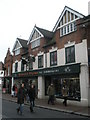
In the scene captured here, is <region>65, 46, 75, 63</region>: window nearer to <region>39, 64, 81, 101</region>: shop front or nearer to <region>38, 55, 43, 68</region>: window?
<region>39, 64, 81, 101</region>: shop front

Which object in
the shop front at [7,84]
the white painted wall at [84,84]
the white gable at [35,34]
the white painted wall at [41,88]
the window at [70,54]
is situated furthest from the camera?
the shop front at [7,84]

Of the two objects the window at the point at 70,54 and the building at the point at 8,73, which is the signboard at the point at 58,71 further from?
the building at the point at 8,73

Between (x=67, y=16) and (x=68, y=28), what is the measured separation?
136 cm

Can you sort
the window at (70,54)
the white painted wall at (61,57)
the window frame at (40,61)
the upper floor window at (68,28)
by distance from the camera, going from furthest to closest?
1. the window frame at (40,61)
2. the white painted wall at (61,57)
3. the upper floor window at (68,28)
4. the window at (70,54)

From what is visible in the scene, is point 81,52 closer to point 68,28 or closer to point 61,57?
point 61,57

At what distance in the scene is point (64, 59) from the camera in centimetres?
1770

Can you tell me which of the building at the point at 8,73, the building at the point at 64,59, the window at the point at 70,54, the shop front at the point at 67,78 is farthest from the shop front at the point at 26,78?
the window at the point at 70,54

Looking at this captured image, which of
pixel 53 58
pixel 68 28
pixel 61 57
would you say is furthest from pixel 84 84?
pixel 68 28

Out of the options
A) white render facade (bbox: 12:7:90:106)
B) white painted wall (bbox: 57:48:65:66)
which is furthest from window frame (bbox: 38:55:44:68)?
white painted wall (bbox: 57:48:65:66)

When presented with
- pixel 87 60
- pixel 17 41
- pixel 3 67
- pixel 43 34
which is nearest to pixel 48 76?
pixel 43 34

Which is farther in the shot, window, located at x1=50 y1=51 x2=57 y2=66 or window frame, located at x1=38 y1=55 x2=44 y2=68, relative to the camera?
window frame, located at x1=38 y1=55 x2=44 y2=68

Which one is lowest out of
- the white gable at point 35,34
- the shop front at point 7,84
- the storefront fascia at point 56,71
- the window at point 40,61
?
the shop front at point 7,84

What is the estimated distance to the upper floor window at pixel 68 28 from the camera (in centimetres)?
1730

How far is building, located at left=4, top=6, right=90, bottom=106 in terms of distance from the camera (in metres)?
15.4
